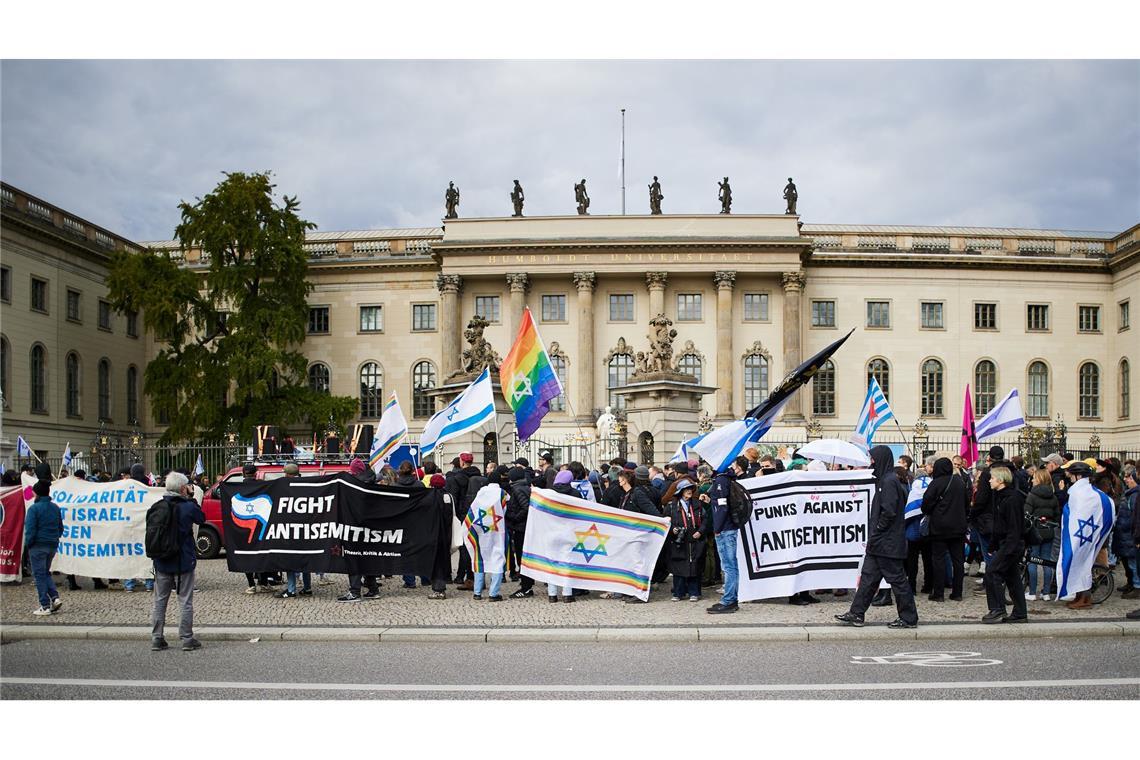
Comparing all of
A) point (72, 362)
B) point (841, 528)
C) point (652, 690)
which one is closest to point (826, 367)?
point (72, 362)

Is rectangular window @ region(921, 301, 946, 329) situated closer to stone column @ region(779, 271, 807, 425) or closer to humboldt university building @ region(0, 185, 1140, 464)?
humboldt university building @ region(0, 185, 1140, 464)

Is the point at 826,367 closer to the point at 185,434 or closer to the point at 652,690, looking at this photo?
the point at 185,434

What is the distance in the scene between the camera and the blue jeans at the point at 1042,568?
536 inches

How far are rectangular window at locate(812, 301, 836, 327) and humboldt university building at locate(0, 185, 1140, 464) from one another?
83 mm

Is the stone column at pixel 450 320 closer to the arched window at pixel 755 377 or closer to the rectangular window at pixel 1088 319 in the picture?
the arched window at pixel 755 377

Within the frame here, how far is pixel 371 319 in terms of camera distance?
2303 inches

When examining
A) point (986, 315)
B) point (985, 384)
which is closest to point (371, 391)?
point (985, 384)

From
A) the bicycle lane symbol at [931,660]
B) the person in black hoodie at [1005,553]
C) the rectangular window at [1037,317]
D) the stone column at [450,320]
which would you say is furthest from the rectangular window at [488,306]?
the bicycle lane symbol at [931,660]

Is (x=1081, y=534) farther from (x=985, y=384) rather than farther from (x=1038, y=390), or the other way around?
(x=1038, y=390)

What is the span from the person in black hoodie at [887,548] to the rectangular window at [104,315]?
169ft

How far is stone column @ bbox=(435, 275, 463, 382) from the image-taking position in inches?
2165

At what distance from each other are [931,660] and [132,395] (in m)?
55.9

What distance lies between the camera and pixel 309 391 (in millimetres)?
50031

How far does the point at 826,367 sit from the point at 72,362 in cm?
4048
